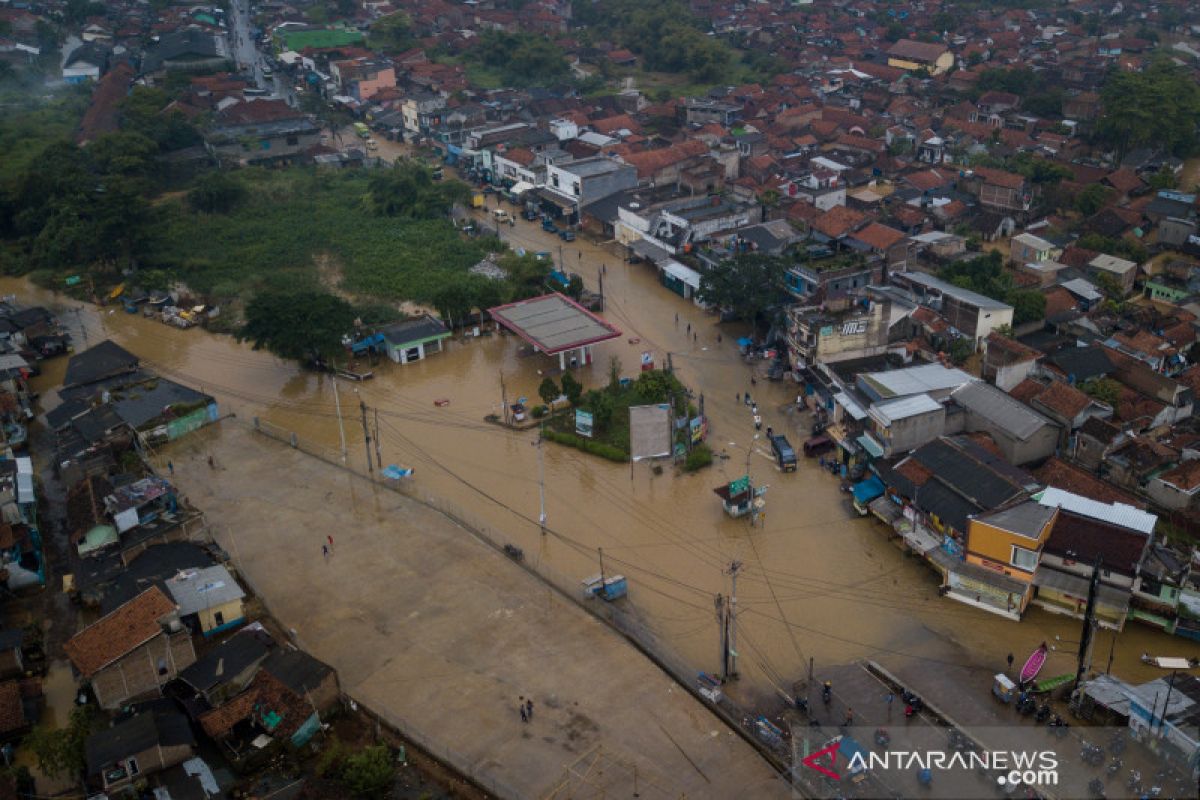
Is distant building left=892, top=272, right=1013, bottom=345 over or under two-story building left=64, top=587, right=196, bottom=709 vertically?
over

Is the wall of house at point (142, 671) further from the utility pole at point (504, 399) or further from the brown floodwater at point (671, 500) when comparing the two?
the utility pole at point (504, 399)

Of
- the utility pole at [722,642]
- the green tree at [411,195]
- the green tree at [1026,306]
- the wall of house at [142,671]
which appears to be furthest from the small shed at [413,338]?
the green tree at [1026,306]

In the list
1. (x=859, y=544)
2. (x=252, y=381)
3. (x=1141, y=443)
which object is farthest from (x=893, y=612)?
(x=252, y=381)

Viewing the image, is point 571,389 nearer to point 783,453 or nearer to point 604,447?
point 604,447

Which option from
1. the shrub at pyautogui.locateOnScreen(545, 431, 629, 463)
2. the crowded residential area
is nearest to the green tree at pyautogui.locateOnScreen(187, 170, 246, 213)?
the crowded residential area

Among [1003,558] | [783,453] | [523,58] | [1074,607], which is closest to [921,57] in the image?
[523,58]

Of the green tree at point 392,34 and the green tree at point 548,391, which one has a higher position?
the green tree at point 392,34

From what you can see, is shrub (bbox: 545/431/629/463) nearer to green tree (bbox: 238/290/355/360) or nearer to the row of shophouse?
the row of shophouse
